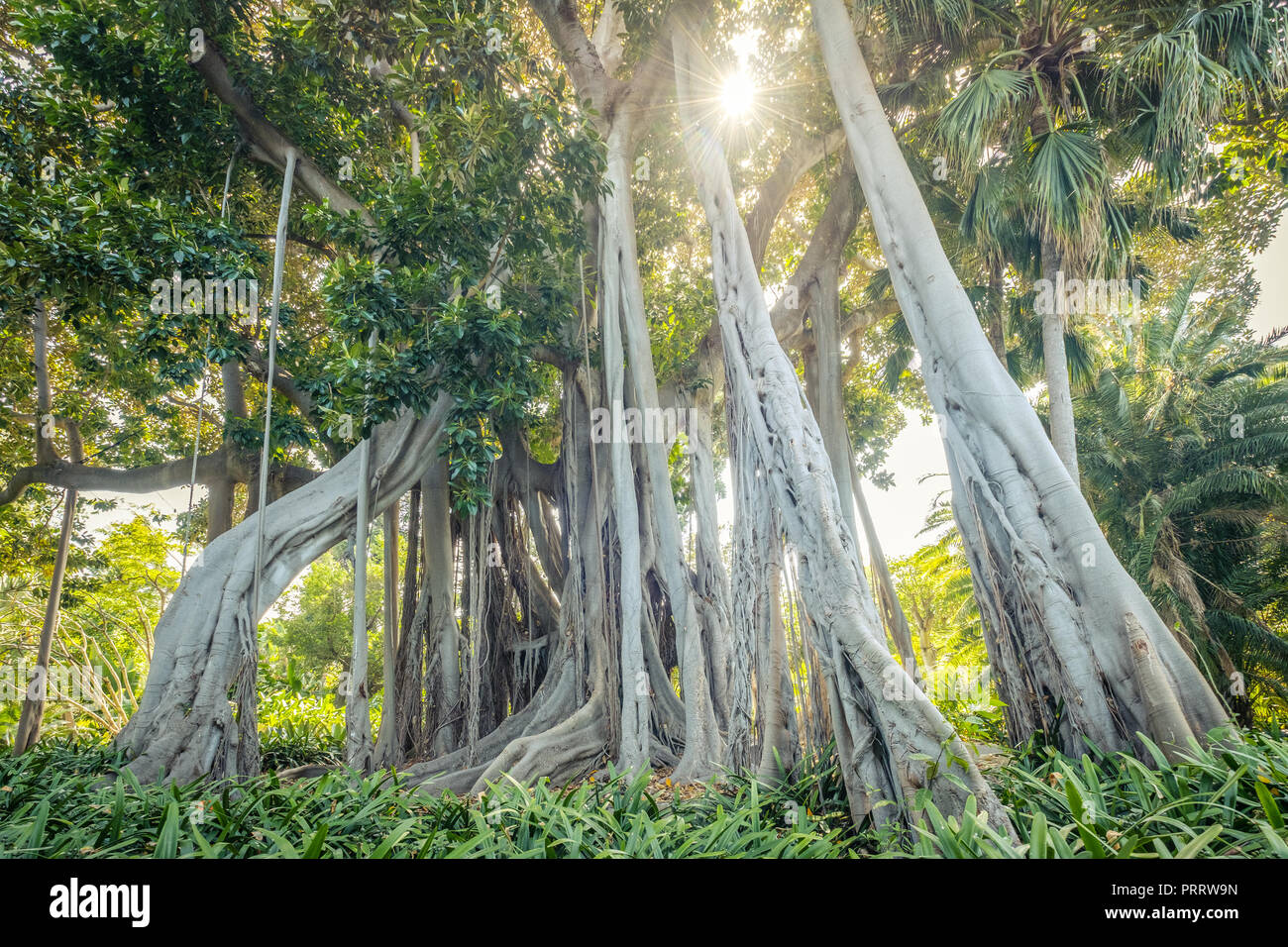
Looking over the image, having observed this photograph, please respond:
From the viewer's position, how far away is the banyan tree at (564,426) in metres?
2.73

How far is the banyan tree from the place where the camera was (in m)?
2.73

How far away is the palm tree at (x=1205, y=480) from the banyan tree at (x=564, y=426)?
10.1 ft

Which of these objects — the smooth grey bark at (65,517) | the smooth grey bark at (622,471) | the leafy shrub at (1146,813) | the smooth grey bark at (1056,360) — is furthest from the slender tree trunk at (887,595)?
the smooth grey bark at (65,517)

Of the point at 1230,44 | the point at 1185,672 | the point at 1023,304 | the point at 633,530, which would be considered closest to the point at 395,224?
the point at 633,530

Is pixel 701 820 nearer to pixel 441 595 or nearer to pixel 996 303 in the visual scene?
pixel 441 595

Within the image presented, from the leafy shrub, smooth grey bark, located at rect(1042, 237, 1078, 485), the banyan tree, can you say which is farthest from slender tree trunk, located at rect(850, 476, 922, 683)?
the leafy shrub

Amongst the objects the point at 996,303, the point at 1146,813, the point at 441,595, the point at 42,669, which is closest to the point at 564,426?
the point at 441,595

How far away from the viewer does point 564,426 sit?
521 cm

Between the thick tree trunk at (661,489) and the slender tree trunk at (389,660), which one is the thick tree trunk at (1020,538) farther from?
the slender tree trunk at (389,660)

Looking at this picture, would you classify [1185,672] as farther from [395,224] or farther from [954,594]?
[954,594]

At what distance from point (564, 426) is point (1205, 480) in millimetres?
6439

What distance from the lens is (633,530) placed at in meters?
3.96

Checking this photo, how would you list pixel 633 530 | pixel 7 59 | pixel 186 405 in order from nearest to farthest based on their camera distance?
pixel 633 530 → pixel 7 59 → pixel 186 405

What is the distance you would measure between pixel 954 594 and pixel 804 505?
845 cm
